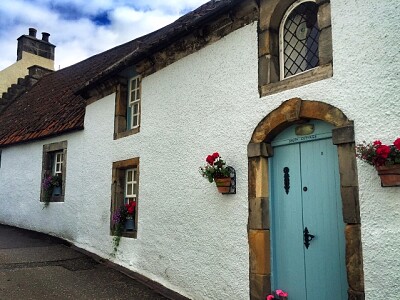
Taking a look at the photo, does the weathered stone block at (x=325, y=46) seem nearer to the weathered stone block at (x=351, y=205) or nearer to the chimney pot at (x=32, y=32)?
the weathered stone block at (x=351, y=205)

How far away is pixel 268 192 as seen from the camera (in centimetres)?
485

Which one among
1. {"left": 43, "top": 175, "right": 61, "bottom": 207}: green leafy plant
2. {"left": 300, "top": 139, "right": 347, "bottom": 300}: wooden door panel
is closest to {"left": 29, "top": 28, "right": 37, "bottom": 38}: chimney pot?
{"left": 43, "top": 175, "right": 61, "bottom": 207}: green leafy plant

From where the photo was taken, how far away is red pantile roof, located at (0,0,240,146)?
7176 millimetres

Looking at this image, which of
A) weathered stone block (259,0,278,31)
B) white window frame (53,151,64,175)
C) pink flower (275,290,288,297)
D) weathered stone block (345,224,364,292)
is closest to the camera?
weathered stone block (345,224,364,292)

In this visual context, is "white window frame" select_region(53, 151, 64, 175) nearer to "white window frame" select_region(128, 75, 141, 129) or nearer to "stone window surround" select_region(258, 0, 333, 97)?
"white window frame" select_region(128, 75, 141, 129)

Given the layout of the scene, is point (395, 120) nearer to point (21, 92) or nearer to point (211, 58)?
point (211, 58)

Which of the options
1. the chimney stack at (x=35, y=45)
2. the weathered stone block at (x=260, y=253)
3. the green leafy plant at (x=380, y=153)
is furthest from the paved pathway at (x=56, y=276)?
the chimney stack at (x=35, y=45)

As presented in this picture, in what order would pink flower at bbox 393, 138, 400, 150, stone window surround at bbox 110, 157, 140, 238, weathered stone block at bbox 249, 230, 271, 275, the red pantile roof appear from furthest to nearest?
stone window surround at bbox 110, 157, 140, 238
the red pantile roof
weathered stone block at bbox 249, 230, 271, 275
pink flower at bbox 393, 138, 400, 150

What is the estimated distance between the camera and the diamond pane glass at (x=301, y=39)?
474 centimetres

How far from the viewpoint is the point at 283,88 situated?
15.5 ft

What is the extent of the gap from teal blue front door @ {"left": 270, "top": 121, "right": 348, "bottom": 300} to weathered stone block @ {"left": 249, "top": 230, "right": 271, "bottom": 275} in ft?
0.30

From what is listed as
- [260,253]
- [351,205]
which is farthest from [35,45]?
[351,205]

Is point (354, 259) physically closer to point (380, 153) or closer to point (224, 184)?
point (380, 153)

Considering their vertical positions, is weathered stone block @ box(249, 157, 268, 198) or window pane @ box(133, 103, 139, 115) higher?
window pane @ box(133, 103, 139, 115)
